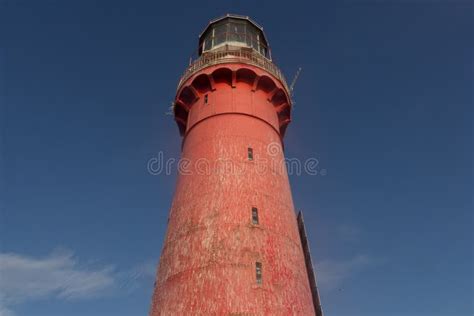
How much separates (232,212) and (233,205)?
0.35 meters

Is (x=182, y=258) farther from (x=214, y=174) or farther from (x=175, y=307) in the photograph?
(x=214, y=174)

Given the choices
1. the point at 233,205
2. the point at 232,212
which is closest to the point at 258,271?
the point at 232,212

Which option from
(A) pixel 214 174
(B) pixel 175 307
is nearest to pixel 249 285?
(B) pixel 175 307

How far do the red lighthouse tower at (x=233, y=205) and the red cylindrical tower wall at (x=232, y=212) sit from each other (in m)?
0.04

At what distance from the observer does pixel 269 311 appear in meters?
15.4

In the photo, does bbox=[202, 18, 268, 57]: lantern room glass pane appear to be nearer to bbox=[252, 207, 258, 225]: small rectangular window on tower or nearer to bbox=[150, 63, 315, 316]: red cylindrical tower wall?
bbox=[150, 63, 315, 316]: red cylindrical tower wall

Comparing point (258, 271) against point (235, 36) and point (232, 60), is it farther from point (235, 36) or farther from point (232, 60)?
point (235, 36)

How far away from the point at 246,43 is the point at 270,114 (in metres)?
6.11

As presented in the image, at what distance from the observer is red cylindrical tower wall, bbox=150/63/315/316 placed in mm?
15844

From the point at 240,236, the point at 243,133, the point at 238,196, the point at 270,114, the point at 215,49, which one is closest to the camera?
the point at 240,236

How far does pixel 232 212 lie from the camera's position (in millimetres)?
17750

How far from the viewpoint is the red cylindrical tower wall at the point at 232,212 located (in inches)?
624

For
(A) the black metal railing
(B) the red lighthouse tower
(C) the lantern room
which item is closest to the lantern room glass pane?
(C) the lantern room

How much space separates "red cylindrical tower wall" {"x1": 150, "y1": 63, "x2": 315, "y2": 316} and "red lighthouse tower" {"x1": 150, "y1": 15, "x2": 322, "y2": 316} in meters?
0.04
